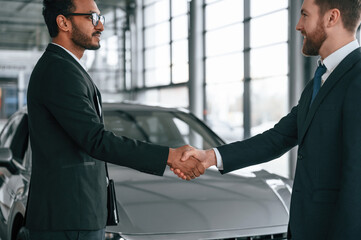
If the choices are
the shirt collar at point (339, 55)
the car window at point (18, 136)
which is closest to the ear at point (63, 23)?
the shirt collar at point (339, 55)

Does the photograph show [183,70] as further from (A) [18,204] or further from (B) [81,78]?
(B) [81,78]

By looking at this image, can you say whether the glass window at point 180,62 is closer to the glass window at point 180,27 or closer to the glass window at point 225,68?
the glass window at point 180,27

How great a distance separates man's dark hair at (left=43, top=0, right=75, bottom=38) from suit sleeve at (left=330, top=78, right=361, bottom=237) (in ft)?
4.07

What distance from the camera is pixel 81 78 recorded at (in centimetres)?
197

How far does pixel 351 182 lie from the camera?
167 cm

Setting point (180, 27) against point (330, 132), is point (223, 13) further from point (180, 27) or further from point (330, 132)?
point (330, 132)

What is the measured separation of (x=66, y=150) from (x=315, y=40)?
42.0 inches

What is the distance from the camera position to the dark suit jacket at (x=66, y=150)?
75.8 inches

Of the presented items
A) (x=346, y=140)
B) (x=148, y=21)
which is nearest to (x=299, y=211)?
(x=346, y=140)

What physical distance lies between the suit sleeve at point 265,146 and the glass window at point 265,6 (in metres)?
8.41

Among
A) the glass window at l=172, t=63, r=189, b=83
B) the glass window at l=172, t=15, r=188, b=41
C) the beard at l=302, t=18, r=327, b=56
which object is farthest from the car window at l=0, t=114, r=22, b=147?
the glass window at l=172, t=15, r=188, b=41

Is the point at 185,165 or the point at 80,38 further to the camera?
the point at 185,165

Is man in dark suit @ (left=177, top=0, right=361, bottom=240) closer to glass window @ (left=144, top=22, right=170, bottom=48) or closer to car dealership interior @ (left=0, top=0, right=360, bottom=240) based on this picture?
car dealership interior @ (left=0, top=0, right=360, bottom=240)

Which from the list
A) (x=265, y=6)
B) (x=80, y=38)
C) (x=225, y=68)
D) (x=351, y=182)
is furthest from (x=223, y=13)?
(x=351, y=182)
